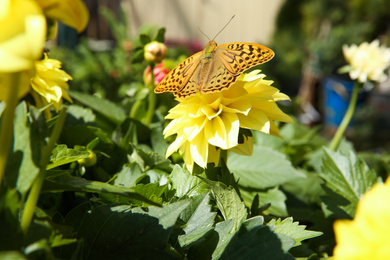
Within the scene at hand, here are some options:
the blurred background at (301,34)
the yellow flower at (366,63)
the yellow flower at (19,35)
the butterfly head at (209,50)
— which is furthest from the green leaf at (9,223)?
the blurred background at (301,34)

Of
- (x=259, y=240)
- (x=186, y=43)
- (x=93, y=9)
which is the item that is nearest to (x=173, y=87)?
(x=259, y=240)

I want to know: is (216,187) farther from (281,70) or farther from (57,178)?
(281,70)

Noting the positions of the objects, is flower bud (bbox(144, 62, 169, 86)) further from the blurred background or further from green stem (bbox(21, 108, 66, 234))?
the blurred background

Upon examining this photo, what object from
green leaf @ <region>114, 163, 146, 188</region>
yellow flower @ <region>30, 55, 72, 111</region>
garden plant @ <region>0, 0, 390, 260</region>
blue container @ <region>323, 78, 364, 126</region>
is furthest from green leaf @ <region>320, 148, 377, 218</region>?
blue container @ <region>323, 78, 364, 126</region>

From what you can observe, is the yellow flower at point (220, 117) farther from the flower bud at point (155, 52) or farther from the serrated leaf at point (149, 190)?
the flower bud at point (155, 52)

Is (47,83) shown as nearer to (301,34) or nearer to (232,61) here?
(232,61)

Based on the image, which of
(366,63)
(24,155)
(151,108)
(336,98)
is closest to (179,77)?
(151,108)

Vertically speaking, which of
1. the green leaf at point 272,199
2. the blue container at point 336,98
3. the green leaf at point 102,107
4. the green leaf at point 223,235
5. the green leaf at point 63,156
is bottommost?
the blue container at point 336,98
